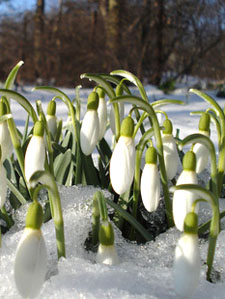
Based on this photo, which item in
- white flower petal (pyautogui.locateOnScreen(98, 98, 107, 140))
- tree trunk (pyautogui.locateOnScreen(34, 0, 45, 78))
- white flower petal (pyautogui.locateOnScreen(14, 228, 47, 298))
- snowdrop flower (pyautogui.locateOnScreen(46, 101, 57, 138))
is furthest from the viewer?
tree trunk (pyautogui.locateOnScreen(34, 0, 45, 78))

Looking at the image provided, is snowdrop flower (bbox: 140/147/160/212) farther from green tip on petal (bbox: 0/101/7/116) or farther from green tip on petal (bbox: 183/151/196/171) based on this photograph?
green tip on petal (bbox: 0/101/7/116)

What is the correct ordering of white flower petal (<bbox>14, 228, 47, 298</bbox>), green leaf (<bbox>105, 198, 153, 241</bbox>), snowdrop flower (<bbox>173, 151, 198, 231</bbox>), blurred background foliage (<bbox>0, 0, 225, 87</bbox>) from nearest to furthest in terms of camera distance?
white flower petal (<bbox>14, 228, 47, 298</bbox>) < snowdrop flower (<bbox>173, 151, 198, 231</bbox>) < green leaf (<bbox>105, 198, 153, 241</bbox>) < blurred background foliage (<bbox>0, 0, 225, 87</bbox>)

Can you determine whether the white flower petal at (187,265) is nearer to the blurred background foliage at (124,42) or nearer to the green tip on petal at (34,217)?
the green tip on petal at (34,217)

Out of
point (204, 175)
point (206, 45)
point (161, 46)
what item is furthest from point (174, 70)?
point (204, 175)

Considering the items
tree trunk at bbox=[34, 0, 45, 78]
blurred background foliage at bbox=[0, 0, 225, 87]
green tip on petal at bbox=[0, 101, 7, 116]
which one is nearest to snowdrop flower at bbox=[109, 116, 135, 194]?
green tip on petal at bbox=[0, 101, 7, 116]

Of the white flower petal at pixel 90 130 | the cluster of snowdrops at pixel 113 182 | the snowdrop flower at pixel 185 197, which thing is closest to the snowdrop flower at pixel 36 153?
the cluster of snowdrops at pixel 113 182

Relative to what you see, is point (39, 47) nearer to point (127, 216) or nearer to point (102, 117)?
point (102, 117)

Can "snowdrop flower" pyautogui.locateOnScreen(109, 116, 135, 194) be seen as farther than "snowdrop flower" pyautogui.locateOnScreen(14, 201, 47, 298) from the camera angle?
Yes
